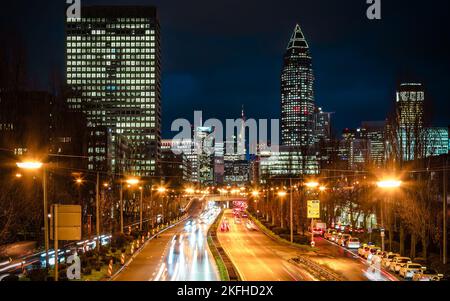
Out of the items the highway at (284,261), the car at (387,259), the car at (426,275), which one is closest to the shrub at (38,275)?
the highway at (284,261)

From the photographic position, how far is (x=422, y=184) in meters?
47.6

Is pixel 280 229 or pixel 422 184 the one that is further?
pixel 280 229

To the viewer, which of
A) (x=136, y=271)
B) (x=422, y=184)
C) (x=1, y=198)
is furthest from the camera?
(x=422, y=184)

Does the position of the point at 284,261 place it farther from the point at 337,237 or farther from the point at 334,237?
the point at 334,237

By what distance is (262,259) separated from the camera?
49.2m

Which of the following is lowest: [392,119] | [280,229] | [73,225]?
[280,229]

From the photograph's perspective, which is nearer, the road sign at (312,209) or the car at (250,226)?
the road sign at (312,209)

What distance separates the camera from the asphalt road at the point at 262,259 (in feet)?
122

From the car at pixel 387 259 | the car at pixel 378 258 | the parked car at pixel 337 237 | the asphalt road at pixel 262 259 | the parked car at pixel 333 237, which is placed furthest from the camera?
the parked car at pixel 333 237

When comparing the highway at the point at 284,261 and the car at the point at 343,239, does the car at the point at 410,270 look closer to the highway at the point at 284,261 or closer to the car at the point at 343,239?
the highway at the point at 284,261

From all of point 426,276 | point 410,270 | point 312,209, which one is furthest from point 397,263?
point 312,209

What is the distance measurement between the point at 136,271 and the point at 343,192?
50396 millimetres
